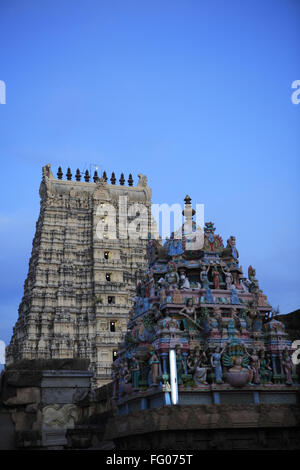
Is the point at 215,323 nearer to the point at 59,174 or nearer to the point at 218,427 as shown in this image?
the point at 218,427

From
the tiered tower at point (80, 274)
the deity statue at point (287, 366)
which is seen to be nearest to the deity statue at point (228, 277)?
the deity statue at point (287, 366)

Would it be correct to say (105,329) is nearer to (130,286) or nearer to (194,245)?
(130,286)

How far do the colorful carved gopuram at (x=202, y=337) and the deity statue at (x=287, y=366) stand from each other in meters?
0.04

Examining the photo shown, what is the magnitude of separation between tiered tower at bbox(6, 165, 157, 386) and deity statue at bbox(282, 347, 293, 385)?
43.8 meters

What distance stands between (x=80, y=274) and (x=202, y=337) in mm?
52310

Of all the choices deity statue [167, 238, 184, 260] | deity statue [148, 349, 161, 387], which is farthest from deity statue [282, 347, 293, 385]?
deity statue [167, 238, 184, 260]

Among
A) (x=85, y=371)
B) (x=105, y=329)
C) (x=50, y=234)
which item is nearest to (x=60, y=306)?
(x=105, y=329)

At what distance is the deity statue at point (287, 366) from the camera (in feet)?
66.4

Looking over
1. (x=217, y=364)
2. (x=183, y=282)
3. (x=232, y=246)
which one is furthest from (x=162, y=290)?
(x=232, y=246)

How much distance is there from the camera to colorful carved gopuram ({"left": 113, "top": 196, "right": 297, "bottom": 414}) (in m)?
19.4

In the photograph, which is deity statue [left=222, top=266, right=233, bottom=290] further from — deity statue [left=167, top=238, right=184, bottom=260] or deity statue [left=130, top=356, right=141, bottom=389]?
deity statue [left=130, top=356, right=141, bottom=389]

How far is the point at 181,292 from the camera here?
21.5 m

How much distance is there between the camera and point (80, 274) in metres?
71.6

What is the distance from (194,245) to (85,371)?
292 inches
